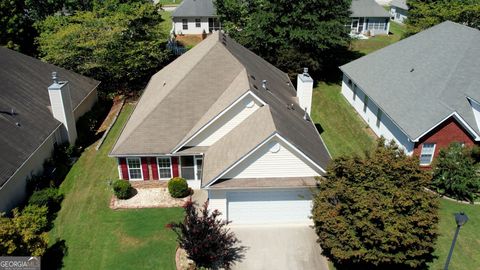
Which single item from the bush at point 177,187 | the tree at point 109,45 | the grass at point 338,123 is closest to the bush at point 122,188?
the bush at point 177,187

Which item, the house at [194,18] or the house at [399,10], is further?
the house at [399,10]

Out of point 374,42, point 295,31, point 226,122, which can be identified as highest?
point 295,31

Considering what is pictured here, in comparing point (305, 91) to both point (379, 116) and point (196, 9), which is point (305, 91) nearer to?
point (379, 116)

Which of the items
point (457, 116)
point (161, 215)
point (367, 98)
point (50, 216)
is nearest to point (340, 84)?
Answer: point (367, 98)

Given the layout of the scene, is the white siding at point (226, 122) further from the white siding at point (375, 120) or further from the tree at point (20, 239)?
the white siding at point (375, 120)

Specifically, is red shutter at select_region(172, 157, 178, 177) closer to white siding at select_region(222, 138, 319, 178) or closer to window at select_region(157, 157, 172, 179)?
window at select_region(157, 157, 172, 179)

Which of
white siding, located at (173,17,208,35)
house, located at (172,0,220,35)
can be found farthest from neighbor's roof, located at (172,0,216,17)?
white siding, located at (173,17,208,35)

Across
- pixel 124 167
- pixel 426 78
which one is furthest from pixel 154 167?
pixel 426 78
